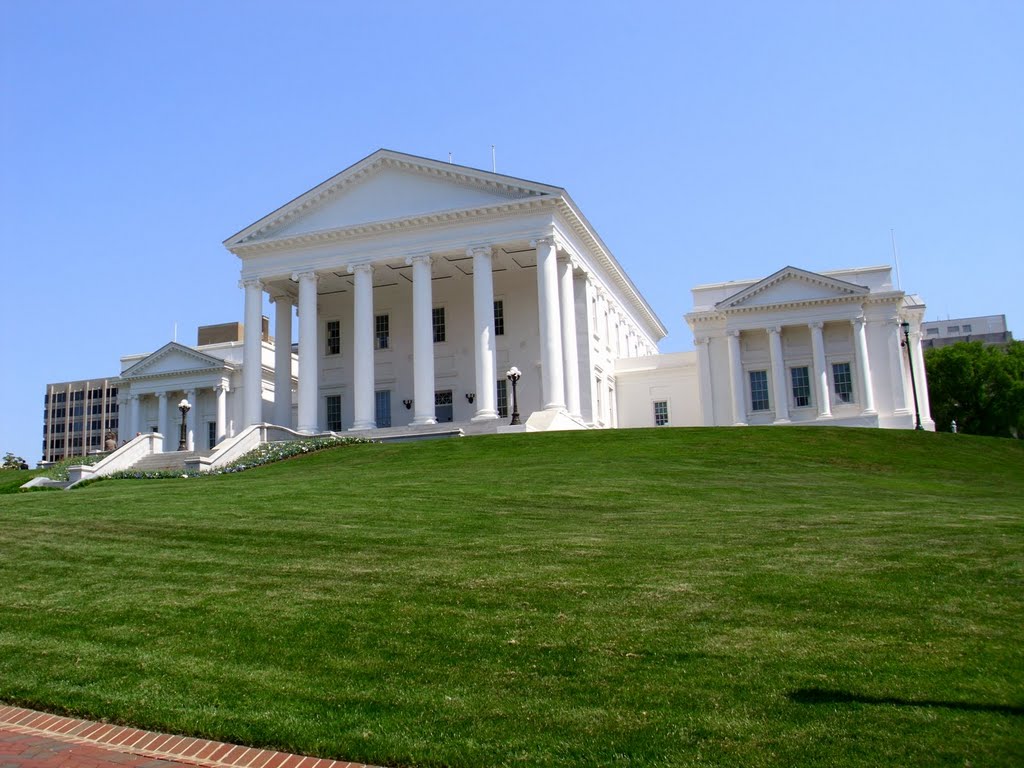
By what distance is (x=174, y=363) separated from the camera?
66.8 m

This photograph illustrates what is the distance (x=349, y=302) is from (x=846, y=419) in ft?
97.9

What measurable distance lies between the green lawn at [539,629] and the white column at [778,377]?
35.3 metres

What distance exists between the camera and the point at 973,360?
7481 centimetres

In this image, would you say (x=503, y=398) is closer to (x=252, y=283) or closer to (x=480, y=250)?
(x=480, y=250)

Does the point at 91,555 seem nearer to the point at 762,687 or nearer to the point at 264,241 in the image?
the point at 762,687

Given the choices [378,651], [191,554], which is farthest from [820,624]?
[191,554]

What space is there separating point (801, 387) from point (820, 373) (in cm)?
158

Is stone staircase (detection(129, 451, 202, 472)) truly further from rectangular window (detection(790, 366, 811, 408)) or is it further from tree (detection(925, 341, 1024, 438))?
tree (detection(925, 341, 1024, 438))

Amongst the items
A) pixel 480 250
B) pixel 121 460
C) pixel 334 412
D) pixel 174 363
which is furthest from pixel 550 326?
pixel 174 363

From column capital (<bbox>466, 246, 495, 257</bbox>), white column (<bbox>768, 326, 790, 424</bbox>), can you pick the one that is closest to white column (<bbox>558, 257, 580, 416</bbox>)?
column capital (<bbox>466, 246, 495, 257</bbox>)

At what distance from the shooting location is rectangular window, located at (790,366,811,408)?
183 feet

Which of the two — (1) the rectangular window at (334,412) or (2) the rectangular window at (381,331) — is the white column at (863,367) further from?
(1) the rectangular window at (334,412)

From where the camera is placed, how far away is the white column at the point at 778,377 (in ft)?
181

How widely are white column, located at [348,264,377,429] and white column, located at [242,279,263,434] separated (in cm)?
557
